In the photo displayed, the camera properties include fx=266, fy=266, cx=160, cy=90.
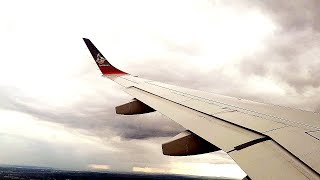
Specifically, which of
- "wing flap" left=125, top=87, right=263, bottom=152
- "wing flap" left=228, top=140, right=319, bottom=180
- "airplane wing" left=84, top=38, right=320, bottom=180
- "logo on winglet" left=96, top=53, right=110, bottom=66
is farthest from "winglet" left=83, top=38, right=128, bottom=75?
"wing flap" left=228, top=140, right=319, bottom=180

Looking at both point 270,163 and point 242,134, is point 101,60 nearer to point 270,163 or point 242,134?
point 242,134

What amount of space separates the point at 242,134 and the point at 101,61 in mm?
6593

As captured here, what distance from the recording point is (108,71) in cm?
1012

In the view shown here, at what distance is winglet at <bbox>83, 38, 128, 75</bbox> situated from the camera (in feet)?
29.5

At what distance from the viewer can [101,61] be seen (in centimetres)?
970

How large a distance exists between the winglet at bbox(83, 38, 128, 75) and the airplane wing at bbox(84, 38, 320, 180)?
5.48 ft

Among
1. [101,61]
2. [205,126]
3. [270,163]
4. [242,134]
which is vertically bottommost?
[270,163]

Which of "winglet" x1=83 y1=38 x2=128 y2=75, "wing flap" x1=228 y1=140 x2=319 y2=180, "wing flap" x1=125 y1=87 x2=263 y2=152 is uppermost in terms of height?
"winglet" x1=83 y1=38 x2=128 y2=75

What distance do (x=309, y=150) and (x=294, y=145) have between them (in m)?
0.22

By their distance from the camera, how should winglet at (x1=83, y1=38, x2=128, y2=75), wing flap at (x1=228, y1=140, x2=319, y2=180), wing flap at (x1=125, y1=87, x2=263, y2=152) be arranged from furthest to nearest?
winglet at (x1=83, y1=38, x2=128, y2=75) → wing flap at (x1=125, y1=87, x2=263, y2=152) → wing flap at (x1=228, y1=140, x2=319, y2=180)

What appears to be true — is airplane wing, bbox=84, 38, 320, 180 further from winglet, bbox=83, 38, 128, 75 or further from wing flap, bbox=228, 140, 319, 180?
winglet, bbox=83, 38, 128, 75

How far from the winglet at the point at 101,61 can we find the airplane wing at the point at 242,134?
5.48ft

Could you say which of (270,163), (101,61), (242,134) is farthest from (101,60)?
(270,163)

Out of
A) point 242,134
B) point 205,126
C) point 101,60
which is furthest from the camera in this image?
point 101,60
